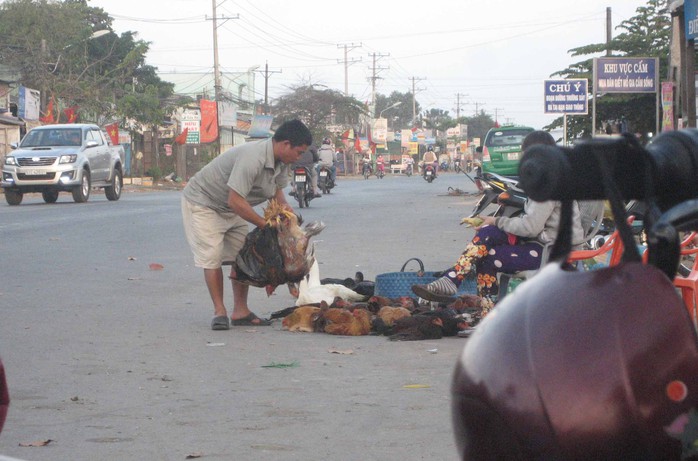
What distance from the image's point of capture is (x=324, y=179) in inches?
1237

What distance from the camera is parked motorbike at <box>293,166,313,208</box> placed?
2392 centimetres

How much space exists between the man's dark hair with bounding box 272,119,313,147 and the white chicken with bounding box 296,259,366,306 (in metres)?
1.00

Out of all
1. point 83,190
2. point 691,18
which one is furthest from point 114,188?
point 691,18

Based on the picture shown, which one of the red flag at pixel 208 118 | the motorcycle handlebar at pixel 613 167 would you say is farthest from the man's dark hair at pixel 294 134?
the red flag at pixel 208 118

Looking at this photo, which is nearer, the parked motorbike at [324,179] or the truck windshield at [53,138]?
the truck windshield at [53,138]

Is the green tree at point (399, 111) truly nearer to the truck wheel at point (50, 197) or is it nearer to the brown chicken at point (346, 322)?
the truck wheel at point (50, 197)

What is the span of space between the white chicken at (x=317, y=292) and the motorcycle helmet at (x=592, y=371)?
6.82m

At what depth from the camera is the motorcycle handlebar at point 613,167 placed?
1.45 meters

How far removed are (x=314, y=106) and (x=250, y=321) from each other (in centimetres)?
6795

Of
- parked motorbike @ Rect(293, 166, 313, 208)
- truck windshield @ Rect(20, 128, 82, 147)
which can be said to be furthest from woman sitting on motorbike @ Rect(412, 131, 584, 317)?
truck windshield @ Rect(20, 128, 82, 147)

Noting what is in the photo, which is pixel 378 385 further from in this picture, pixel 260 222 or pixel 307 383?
pixel 260 222

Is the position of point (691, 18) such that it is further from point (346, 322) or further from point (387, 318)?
point (346, 322)

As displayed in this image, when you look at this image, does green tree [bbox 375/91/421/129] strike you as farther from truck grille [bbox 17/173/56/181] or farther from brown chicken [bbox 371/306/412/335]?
brown chicken [bbox 371/306/412/335]

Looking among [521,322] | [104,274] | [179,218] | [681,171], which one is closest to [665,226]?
[681,171]
